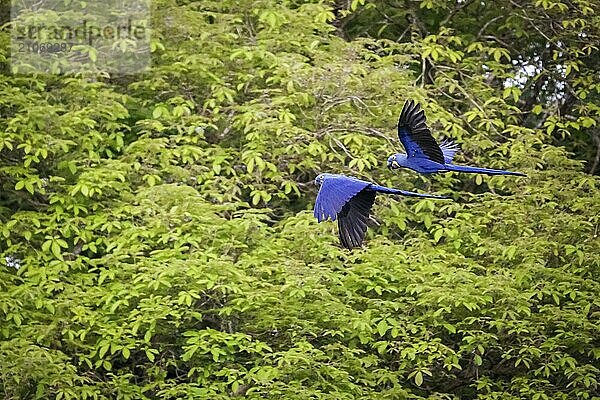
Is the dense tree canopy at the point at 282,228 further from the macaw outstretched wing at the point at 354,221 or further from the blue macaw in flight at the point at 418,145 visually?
the blue macaw in flight at the point at 418,145

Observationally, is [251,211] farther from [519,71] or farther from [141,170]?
[519,71]

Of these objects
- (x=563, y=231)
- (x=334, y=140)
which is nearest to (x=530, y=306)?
(x=563, y=231)

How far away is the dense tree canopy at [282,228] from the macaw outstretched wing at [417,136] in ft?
5.54

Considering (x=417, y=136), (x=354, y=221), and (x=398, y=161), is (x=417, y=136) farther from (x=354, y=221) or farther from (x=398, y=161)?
(x=354, y=221)

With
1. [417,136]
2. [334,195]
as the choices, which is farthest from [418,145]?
[334,195]

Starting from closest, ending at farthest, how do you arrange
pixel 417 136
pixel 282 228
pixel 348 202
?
pixel 417 136 < pixel 348 202 < pixel 282 228

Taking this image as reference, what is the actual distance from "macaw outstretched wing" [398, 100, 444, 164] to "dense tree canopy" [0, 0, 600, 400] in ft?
5.54

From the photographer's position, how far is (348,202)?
2.54 metres

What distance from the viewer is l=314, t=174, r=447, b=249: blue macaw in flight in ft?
7.82

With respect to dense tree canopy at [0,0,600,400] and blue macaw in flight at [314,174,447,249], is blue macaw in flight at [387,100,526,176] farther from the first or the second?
dense tree canopy at [0,0,600,400]

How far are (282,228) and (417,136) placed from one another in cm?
227

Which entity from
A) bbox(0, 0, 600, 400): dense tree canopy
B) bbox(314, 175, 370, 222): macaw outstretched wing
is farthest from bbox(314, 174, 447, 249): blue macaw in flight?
bbox(0, 0, 600, 400): dense tree canopy

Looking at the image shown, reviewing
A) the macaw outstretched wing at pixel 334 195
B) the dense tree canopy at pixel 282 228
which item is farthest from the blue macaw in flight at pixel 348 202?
the dense tree canopy at pixel 282 228

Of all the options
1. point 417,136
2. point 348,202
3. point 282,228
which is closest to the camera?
point 417,136
